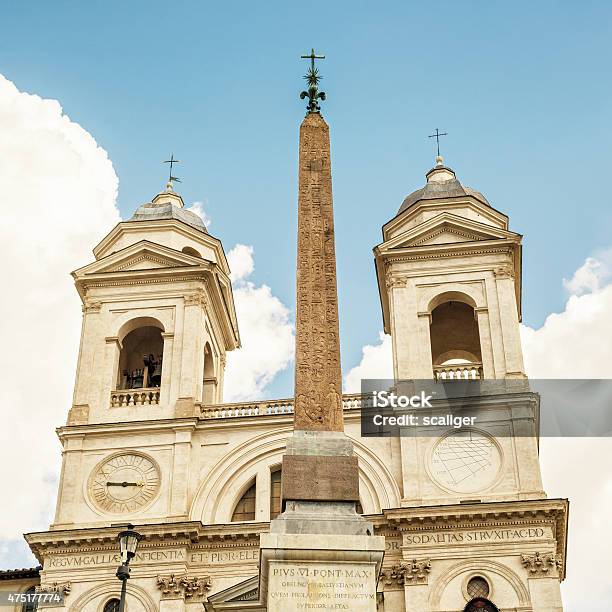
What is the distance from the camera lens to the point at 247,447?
33062mm

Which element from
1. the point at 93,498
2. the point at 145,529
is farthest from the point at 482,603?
the point at 93,498

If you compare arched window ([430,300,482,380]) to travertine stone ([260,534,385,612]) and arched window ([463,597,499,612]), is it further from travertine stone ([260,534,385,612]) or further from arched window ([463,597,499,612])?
travertine stone ([260,534,385,612])

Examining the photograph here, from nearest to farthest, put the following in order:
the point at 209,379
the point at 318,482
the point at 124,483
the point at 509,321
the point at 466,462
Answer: the point at 318,482
the point at 466,462
the point at 124,483
the point at 509,321
the point at 209,379

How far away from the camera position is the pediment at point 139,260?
3650 centimetres

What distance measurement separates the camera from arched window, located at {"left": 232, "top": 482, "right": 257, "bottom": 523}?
32375 mm

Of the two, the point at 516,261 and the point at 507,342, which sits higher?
the point at 516,261

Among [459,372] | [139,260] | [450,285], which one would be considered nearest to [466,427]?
[459,372]

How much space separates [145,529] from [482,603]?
8.94 meters

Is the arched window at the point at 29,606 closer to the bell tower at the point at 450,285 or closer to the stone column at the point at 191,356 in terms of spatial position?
the stone column at the point at 191,356

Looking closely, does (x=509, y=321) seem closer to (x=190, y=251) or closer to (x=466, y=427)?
(x=466, y=427)

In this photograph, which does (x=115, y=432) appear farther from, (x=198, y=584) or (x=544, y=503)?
(x=544, y=503)

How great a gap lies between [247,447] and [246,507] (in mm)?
1688

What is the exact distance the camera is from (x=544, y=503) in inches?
1174

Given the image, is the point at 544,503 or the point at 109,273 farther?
the point at 109,273
